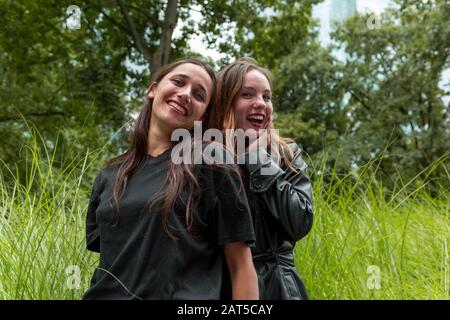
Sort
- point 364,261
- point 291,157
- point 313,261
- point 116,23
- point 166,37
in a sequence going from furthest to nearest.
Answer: point 116,23
point 166,37
point 364,261
point 313,261
point 291,157

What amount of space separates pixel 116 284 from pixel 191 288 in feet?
0.70

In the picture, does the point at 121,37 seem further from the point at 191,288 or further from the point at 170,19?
the point at 191,288

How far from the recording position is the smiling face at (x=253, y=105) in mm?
1938

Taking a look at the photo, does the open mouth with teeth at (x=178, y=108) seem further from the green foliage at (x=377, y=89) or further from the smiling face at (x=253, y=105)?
the green foliage at (x=377, y=89)

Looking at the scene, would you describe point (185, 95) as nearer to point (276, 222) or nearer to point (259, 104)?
point (259, 104)

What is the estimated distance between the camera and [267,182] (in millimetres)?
1697

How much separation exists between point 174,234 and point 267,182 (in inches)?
12.5

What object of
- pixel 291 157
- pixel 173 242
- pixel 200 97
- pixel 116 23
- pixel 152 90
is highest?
pixel 116 23

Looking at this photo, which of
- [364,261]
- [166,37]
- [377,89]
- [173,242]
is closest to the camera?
[173,242]

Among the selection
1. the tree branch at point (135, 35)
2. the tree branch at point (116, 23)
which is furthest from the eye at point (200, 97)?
the tree branch at point (116, 23)

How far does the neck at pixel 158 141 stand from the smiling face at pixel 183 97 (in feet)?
0.06

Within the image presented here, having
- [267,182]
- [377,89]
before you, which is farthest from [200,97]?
[377,89]

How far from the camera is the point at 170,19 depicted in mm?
11312

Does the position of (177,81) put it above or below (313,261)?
above
